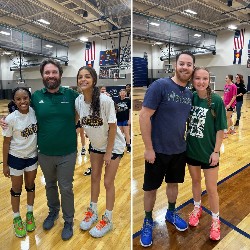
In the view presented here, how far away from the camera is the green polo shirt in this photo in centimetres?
140

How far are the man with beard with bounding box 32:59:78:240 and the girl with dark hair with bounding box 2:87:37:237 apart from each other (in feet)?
0.19

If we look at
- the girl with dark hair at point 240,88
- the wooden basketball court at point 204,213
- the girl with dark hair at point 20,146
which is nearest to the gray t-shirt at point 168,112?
the wooden basketball court at point 204,213

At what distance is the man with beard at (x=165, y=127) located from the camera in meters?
1.24

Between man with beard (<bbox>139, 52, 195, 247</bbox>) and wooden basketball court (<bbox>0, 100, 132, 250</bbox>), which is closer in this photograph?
man with beard (<bbox>139, 52, 195, 247</bbox>)

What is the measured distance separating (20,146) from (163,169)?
0.93 m

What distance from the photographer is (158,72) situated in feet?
4.93

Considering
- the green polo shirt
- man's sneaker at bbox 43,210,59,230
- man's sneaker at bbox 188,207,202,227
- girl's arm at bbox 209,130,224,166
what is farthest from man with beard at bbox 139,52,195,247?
man's sneaker at bbox 43,210,59,230

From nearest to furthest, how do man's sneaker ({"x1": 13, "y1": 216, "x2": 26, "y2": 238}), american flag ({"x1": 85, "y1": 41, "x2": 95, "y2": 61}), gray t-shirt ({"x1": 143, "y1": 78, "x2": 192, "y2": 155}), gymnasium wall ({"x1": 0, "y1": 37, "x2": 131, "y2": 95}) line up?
gray t-shirt ({"x1": 143, "y1": 78, "x2": 192, "y2": 155}) → gymnasium wall ({"x1": 0, "y1": 37, "x2": 131, "y2": 95}) → man's sneaker ({"x1": 13, "y1": 216, "x2": 26, "y2": 238}) → american flag ({"x1": 85, "y1": 41, "x2": 95, "y2": 61})

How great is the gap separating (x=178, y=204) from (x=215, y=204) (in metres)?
0.45

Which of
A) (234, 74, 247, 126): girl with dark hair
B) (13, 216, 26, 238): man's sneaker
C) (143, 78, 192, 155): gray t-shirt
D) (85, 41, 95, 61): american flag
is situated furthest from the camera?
(234, 74, 247, 126): girl with dark hair

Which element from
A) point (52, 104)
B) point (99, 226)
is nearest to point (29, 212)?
point (99, 226)

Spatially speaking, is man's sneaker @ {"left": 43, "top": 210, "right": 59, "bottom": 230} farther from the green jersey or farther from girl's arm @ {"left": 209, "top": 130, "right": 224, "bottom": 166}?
girl's arm @ {"left": 209, "top": 130, "right": 224, "bottom": 166}

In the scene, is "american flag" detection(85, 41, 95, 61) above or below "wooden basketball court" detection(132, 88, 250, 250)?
above

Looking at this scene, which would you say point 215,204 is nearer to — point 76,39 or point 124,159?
point 124,159
